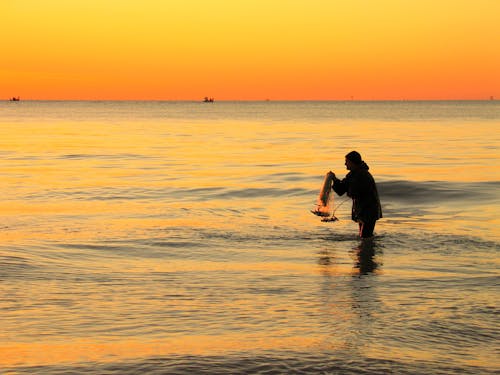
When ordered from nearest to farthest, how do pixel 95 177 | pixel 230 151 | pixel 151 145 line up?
1. pixel 95 177
2. pixel 230 151
3. pixel 151 145

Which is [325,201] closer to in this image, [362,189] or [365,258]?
[362,189]

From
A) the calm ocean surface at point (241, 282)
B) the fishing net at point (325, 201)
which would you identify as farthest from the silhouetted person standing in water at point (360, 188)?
the calm ocean surface at point (241, 282)

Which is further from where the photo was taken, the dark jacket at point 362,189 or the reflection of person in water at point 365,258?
the dark jacket at point 362,189

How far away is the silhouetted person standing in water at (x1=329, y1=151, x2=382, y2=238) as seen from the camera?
1438 cm

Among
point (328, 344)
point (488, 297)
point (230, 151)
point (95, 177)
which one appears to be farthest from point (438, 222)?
point (230, 151)

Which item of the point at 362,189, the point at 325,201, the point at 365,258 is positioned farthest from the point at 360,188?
the point at 365,258

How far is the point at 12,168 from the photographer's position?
113ft

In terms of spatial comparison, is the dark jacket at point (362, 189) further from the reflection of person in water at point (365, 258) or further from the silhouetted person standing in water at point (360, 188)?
the reflection of person in water at point (365, 258)

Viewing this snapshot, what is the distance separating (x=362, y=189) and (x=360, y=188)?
0.04m

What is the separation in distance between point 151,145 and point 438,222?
3737 centimetres

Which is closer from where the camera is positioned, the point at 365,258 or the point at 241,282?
the point at 241,282

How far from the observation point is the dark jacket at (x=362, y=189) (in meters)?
14.4

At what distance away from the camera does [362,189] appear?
1447cm

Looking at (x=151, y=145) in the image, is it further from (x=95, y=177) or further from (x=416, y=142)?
(x=95, y=177)
